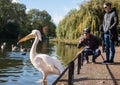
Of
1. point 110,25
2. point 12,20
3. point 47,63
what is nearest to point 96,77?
point 47,63

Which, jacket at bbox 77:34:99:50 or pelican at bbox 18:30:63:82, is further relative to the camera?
jacket at bbox 77:34:99:50

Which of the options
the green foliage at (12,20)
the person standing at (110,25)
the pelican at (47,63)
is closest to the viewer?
the pelican at (47,63)

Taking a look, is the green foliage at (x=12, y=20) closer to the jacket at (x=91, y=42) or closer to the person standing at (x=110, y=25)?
the jacket at (x=91, y=42)

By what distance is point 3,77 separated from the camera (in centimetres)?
1962

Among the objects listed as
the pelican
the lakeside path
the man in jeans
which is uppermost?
the man in jeans

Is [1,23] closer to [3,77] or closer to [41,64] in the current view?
[3,77]

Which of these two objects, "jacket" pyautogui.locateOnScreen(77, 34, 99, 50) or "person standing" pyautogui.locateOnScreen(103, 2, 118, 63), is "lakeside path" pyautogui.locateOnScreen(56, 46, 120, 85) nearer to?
"person standing" pyautogui.locateOnScreen(103, 2, 118, 63)

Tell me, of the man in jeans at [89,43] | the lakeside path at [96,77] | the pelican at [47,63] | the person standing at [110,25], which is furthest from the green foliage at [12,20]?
the pelican at [47,63]

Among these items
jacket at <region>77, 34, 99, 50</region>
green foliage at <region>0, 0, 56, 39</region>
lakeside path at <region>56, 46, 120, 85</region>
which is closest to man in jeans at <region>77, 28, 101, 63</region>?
jacket at <region>77, 34, 99, 50</region>

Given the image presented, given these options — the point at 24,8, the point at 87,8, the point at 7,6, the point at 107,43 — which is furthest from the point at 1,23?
the point at 107,43

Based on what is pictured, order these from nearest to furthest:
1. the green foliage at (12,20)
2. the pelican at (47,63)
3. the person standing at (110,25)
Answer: the pelican at (47,63) → the person standing at (110,25) → the green foliage at (12,20)

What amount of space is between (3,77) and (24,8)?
120144 mm

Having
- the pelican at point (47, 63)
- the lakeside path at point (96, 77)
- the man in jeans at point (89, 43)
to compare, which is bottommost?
the lakeside path at point (96, 77)

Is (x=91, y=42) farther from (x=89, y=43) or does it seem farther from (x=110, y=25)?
(x=110, y=25)
